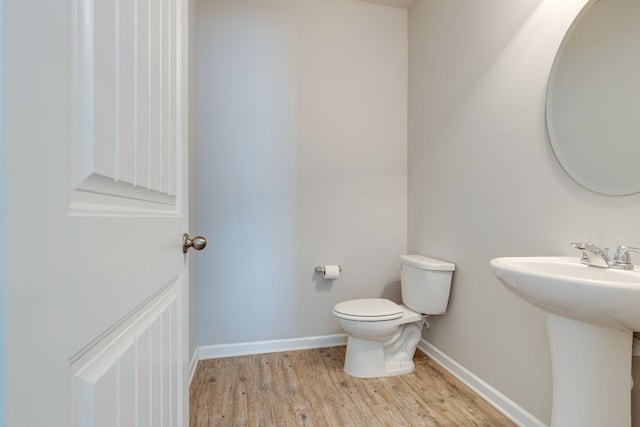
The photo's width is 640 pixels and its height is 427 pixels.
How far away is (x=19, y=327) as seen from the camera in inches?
10.8

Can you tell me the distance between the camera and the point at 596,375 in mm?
1032

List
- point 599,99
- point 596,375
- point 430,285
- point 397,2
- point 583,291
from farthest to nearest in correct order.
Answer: point 397,2 < point 430,285 < point 599,99 < point 596,375 < point 583,291

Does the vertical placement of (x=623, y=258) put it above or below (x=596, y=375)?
above

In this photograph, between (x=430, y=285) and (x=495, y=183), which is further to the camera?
(x=430, y=285)

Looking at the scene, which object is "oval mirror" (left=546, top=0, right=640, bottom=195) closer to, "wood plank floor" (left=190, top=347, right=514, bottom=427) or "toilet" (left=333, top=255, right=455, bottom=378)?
"toilet" (left=333, top=255, right=455, bottom=378)

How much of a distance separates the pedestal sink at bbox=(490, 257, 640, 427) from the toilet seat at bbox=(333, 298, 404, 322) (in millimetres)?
884

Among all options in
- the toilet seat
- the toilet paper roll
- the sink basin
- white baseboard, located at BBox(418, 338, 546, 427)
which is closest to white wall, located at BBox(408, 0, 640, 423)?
white baseboard, located at BBox(418, 338, 546, 427)

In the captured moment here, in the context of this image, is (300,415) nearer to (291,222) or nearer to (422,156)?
(291,222)

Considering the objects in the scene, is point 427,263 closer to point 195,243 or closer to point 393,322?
point 393,322

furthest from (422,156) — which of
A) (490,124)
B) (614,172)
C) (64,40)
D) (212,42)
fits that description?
(64,40)

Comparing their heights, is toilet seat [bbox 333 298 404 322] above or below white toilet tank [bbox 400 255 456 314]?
below

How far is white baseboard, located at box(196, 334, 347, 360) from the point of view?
88.7 inches

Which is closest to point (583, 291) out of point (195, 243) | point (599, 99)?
point (599, 99)

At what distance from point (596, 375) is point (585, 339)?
113mm
